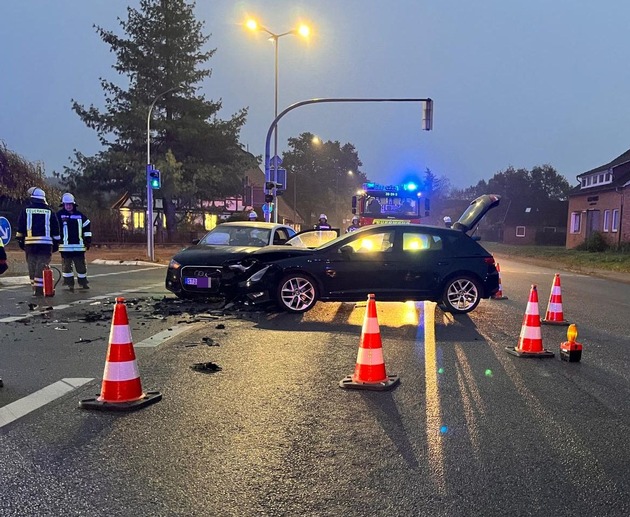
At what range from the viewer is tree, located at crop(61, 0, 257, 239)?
31719 millimetres

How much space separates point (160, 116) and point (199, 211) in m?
7.36

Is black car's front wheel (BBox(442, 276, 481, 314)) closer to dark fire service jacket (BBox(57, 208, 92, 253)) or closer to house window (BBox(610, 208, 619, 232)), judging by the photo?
dark fire service jacket (BBox(57, 208, 92, 253))

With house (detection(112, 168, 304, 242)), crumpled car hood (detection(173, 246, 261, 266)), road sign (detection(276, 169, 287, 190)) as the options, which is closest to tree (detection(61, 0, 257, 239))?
house (detection(112, 168, 304, 242))

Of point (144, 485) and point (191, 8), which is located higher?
point (191, 8)

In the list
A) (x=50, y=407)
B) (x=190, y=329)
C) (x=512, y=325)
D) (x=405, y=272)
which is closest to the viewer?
(x=50, y=407)

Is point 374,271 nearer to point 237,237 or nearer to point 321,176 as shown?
point 237,237

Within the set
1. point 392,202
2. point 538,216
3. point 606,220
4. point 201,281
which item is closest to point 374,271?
point 201,281

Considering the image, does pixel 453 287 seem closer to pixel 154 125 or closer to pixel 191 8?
pixel 154 125

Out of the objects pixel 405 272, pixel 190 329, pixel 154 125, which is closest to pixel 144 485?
pixel 190 329

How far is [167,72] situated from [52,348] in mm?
29369

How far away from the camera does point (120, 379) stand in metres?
4.40

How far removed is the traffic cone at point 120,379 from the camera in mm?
4328

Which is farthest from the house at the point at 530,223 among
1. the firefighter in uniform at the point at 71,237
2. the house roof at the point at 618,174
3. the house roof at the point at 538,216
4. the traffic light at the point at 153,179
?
the firefighter in uniform at the point at 71,237

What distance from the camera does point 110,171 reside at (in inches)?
1273
